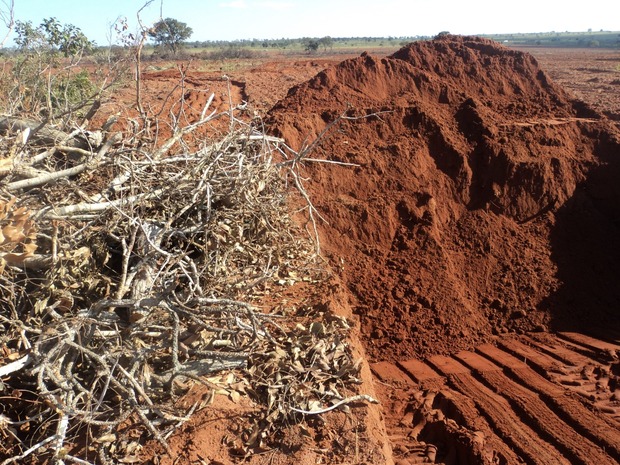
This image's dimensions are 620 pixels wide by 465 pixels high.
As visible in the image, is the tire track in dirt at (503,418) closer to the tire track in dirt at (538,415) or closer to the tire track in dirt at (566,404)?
the tire track in dirt at (538,415)

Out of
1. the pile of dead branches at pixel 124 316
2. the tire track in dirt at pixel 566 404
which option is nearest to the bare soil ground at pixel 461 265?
the tire track in dirt at pixel 566 404

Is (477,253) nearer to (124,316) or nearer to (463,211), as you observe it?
(463,211)

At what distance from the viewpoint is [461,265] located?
5082mm

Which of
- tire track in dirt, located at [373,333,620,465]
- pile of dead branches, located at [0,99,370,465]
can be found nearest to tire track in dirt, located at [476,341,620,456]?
tire track in dirt, located at [373,333,620,465]

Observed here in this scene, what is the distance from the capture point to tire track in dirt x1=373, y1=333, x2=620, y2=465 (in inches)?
127

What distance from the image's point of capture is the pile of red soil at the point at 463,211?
4699 mm

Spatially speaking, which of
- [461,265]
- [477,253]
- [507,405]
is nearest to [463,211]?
[477,253]

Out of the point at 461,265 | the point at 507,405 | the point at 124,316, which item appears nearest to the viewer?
the point at 124,316

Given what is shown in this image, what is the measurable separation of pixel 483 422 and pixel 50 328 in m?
2.84

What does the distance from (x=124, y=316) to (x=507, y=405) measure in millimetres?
2773

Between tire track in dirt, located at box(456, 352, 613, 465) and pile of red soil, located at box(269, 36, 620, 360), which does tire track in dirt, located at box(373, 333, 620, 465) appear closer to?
tire track in dirt, located at box(456, 352, 613, 465)

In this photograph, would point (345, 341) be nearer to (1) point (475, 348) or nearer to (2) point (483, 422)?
(2) point (483, 422)

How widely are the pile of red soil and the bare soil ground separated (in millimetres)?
17

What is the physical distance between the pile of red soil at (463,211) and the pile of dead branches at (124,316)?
153 centimetres
